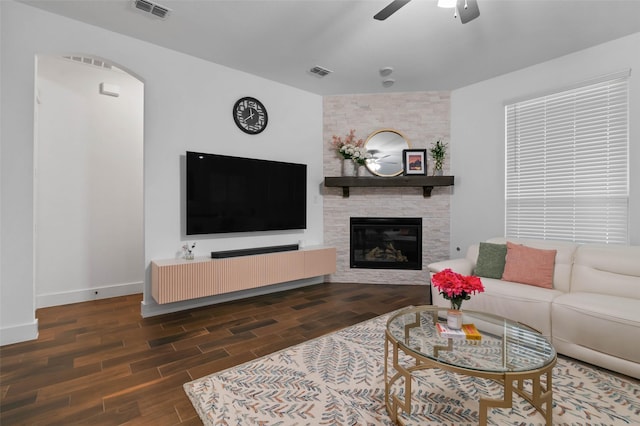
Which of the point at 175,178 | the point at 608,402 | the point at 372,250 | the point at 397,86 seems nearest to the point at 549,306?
the point at 608,402

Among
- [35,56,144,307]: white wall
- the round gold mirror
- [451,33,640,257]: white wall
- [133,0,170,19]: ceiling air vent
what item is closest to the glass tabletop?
[451,33,640,257]: white wall

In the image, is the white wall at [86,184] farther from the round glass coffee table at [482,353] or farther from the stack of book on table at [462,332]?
the stack of book on table at [462,332]

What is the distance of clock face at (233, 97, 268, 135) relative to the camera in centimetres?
391

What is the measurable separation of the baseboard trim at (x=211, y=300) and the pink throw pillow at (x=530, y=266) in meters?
2.51

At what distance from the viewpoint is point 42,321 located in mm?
3043


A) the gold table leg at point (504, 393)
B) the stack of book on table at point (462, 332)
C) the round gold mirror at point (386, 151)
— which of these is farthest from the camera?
the round gold mirror at point (386, 151)

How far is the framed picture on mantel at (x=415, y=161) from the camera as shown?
14.8 ft

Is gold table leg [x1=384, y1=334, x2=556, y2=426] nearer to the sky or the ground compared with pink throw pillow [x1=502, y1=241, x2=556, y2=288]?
nearer to the ground

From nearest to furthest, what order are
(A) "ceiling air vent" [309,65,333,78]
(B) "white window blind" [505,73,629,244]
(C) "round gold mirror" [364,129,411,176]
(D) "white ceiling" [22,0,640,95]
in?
→ (D) "white ceiling" [22,0,640,95] < (B) "white window blind" [505,73,629,244] < (A) "ceiling air vent" [309,65,333,78] < (C) "round gold mirror" [364,129,411,176]

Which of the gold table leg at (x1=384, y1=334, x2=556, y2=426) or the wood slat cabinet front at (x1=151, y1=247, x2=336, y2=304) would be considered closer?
the gold table leg at (x1=384, y1=334, x2=556, y2=426)

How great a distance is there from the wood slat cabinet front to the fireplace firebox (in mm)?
655

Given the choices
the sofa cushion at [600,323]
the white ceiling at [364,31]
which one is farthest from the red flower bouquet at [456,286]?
the white ceiling at [364,31]

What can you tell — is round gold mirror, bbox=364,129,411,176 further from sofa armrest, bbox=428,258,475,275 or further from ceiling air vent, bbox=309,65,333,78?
sofa armrest, bbox=428,258,475,275

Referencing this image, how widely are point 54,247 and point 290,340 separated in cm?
298
